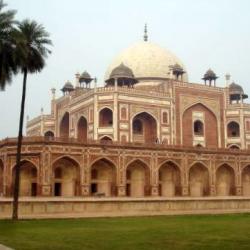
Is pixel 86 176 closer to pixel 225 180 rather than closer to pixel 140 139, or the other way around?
pixel 140 139

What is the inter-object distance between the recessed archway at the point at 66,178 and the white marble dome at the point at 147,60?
16858mm

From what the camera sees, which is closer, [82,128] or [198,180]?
[198,180]

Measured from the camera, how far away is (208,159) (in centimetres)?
4134

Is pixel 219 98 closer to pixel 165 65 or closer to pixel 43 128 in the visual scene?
pixel 165 65

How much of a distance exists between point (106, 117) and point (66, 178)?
9.55 meters

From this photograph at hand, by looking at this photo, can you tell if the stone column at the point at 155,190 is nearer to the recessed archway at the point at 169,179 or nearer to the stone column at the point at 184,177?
the recessed archway at the point at 169,179

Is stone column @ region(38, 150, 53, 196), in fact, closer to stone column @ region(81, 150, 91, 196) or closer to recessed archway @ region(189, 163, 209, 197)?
stone column @ region(81, 150, 91, 196)

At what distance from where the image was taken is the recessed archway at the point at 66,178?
36.1 metres

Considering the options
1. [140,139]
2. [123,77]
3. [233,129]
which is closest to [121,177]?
[140,139]

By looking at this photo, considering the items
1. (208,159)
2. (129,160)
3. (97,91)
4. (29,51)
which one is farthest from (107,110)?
(29,51)

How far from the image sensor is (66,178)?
36.7m

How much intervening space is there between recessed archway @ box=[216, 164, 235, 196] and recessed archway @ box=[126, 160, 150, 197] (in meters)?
7.19

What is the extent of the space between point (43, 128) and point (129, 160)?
18.5 meters

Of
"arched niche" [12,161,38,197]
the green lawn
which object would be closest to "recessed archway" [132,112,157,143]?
"arched niche" [12,161,38,197]
